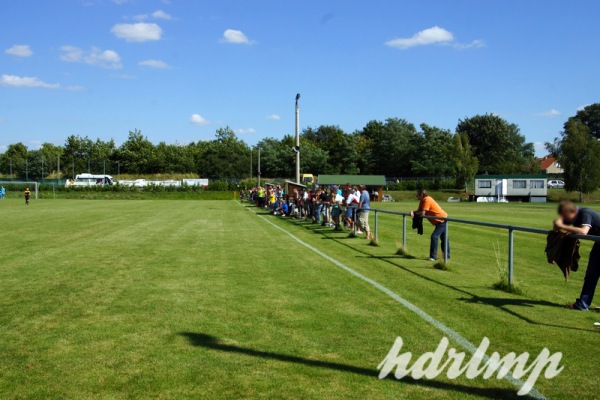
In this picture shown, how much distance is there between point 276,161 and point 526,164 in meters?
50.2

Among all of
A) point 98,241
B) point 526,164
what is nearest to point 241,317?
point 98,241

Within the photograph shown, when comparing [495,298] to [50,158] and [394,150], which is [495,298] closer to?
[394,150]

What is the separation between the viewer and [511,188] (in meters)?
83.3

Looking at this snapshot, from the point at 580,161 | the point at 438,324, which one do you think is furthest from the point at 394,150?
the point at 438,324

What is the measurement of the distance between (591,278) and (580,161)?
8338 cm

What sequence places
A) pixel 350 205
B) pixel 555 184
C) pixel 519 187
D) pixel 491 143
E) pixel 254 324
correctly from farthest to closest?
pixel 491 143 → pixel 555 184 → pixel 519 187 → pixel 350 205 → pixel 254 324

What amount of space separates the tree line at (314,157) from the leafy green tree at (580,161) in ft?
66.3

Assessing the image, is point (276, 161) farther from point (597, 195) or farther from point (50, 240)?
point (50, 240)

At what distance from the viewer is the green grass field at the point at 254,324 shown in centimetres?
477

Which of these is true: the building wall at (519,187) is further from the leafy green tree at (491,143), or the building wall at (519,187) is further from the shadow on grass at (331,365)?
the shadow on grass at (331,365)

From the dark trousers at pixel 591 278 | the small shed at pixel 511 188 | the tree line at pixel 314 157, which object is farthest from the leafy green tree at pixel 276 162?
the dark trousers at pixel 591 278

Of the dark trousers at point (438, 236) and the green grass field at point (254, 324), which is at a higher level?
the dark trousers at point (438, 236)

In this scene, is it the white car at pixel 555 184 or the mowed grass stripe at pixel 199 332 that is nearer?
the mowed grass stripe at pixel 199 332

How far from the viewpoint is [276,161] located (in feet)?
358
